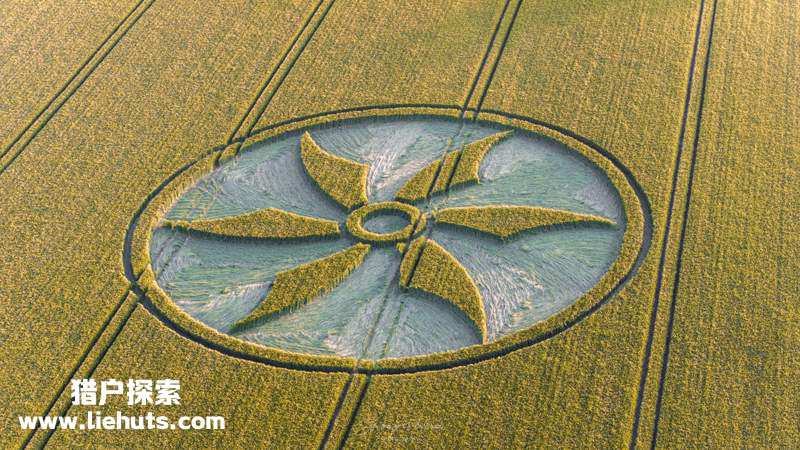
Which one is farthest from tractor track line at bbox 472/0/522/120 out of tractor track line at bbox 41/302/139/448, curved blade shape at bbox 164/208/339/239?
tractor track line at bbox 41/302/139/448

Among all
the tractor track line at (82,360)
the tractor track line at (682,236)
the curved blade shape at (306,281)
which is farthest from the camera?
the curved blade shape at (306,281)

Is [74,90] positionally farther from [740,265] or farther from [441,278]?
[740,265]

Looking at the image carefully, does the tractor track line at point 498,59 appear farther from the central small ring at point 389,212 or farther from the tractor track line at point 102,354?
the tractor track line at point 102,354

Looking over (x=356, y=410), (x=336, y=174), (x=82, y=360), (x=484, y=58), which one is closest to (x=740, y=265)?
(x=356, y=410)

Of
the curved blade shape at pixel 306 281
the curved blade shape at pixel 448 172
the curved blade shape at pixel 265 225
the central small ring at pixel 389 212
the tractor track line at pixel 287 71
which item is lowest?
the curved blade shape at pixel 306 281

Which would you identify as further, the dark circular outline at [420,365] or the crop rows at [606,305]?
the dark circular outline at [420,365]

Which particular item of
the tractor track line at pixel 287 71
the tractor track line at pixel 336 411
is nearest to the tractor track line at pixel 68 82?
the tractor track line at pixel 287 71

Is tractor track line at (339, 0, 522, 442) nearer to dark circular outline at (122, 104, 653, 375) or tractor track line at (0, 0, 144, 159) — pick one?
dark circular outline at (122, 104, 653, 375)
